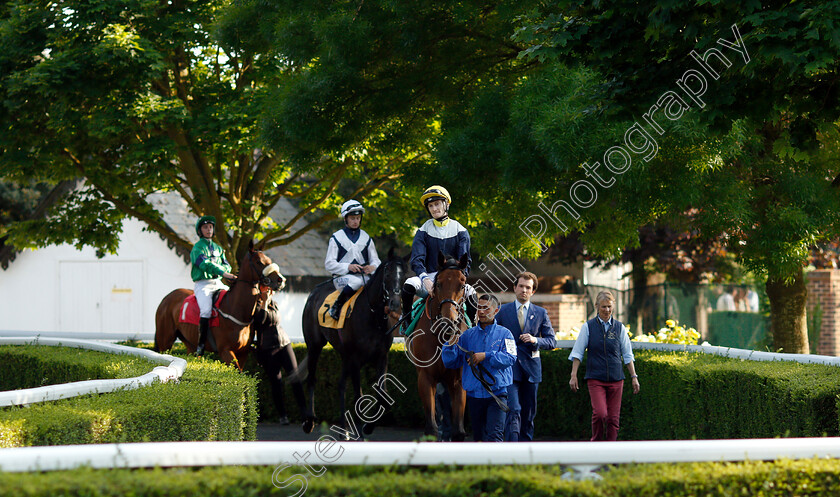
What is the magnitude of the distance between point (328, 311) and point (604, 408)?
3.80 metres

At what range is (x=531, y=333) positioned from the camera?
32.7 ft

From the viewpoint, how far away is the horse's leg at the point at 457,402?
892 cm

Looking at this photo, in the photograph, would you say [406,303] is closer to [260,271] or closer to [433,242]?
[433,242]

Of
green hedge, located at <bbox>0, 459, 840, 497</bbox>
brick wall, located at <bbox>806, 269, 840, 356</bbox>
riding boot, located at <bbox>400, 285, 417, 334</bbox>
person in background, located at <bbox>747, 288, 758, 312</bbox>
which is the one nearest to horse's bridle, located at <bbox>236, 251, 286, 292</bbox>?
riding boot, located at <bbox>400, 285, 417, 334</bbox>

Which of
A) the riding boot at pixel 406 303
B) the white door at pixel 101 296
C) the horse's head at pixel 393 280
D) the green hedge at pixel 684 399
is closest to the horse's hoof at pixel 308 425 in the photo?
the green hedge at pixel 684 399

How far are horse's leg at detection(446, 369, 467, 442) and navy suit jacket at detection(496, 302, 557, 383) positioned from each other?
870 millimetres

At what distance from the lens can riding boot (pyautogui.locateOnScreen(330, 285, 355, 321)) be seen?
1148cm

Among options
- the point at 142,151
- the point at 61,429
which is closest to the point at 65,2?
the point at 142,151

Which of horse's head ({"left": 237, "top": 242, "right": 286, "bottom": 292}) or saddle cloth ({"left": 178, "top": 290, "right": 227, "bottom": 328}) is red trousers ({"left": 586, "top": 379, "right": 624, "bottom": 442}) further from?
saddle cloth ({"left": 178, "top": 290, "right": 227, "bottom": 328})

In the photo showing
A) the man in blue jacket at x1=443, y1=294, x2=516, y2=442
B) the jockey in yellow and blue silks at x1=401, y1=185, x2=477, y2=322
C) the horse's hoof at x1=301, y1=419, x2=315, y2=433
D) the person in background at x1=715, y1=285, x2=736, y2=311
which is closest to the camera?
the man in blue jacket at x1=443, y1=294, x2=516, y2=442

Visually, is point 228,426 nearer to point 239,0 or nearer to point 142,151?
point 239,0

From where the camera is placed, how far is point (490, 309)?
28.0ft

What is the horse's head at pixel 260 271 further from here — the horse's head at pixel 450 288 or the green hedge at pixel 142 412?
the horse's head at pixel 450 288

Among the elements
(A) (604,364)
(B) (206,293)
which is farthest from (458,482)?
(B) (206,293)
